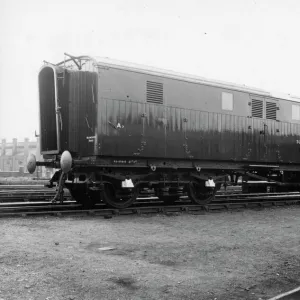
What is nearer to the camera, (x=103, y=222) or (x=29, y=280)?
(x=29, y=280)

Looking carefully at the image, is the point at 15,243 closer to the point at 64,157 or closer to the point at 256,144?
the point at 64,157

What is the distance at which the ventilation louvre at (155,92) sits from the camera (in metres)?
11.7

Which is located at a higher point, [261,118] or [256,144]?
[261,118]

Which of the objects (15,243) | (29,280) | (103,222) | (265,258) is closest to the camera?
(29,280)

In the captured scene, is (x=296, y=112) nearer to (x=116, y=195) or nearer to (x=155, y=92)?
(x=155, y=92)

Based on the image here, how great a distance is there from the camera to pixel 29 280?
4910 mm

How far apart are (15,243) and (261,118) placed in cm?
1006

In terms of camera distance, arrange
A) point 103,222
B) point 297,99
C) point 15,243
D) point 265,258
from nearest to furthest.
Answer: point 265,258 → point 15,243 → point 103,222 → point 297,99

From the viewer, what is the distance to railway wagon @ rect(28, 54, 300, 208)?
10.9 metres

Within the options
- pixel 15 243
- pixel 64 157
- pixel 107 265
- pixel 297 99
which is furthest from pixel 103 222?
pixel 297 99

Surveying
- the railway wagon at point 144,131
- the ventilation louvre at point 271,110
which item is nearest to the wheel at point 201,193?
the railway wagon at point 144,131

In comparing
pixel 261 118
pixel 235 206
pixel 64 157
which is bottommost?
pixel 235 206

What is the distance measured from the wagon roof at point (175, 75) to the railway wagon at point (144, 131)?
0.11 ft

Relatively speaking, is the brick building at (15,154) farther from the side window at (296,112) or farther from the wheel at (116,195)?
the wheel at (116,195)
